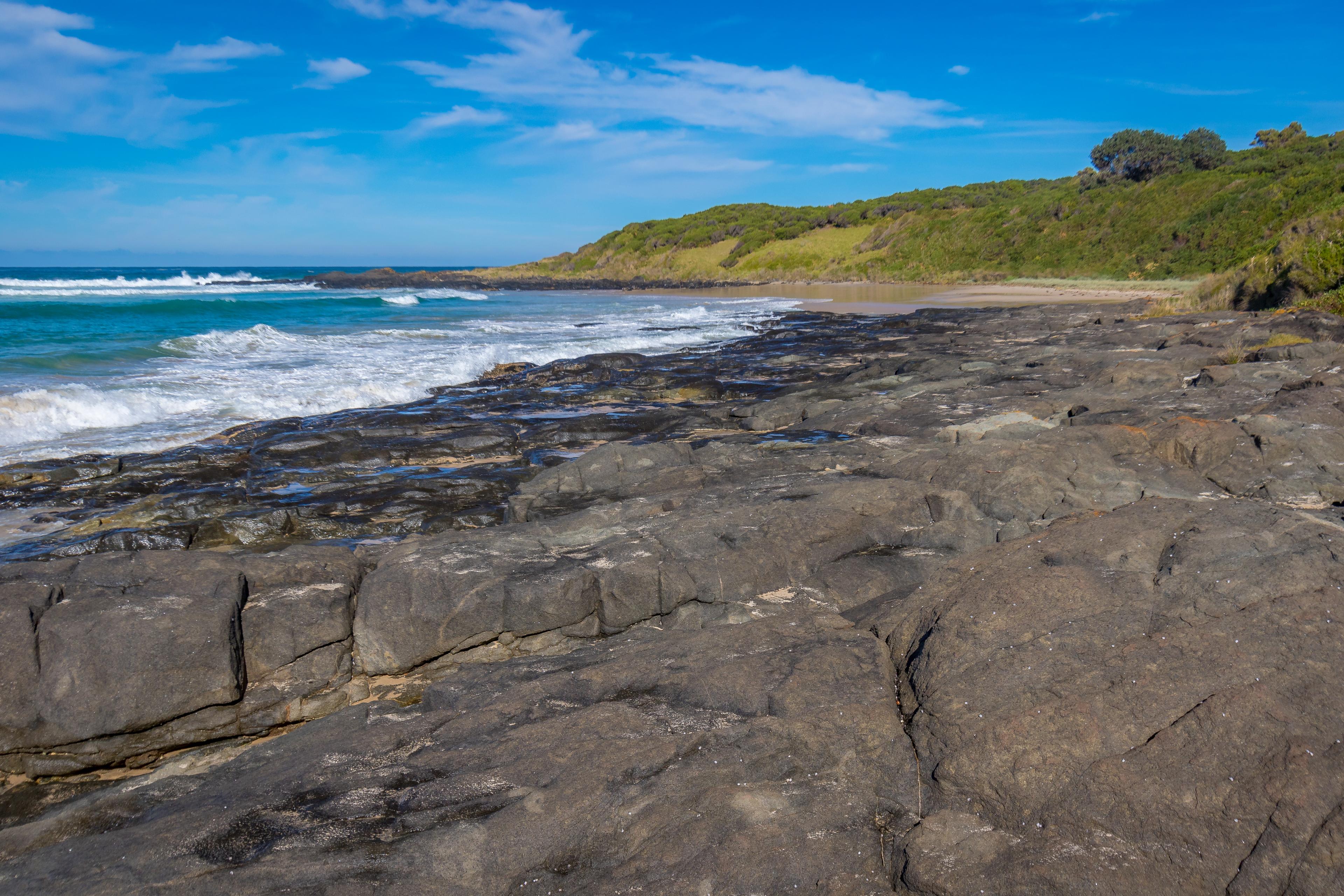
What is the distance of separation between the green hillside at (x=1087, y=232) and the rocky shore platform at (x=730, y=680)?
17.7 metres

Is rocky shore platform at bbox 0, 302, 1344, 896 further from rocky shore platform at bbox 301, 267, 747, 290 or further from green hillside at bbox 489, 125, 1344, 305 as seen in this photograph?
rocky shore platform at bbox 301, 267, 747, 290

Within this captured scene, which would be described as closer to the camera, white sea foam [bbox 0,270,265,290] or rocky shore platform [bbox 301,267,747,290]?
white sea foam [bbox 0,270,265,290]

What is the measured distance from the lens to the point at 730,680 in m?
4.01

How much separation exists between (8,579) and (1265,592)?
22.9 feet

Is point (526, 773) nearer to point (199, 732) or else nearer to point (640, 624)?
point (640, 624)

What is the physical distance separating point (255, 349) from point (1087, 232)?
161ft

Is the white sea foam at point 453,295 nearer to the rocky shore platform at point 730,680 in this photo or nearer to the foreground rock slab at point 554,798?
the rocky shore platform at point 730,680

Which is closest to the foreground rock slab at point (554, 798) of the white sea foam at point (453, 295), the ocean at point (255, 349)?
the ocean at point (255, 349)

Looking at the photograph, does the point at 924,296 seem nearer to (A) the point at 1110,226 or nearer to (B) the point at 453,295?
(A) the point at 1110,226

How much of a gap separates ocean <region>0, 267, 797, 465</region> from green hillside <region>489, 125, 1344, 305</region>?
53.6 ft

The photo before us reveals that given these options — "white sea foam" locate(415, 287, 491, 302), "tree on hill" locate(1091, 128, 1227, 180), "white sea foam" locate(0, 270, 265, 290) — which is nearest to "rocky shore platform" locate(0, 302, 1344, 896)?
"white sea foam" locate(415, 287, 491, 302)

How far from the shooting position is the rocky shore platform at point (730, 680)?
293 cm

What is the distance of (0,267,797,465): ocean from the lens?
45.0 ft

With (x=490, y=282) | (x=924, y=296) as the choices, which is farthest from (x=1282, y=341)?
(x=490, y=282)
